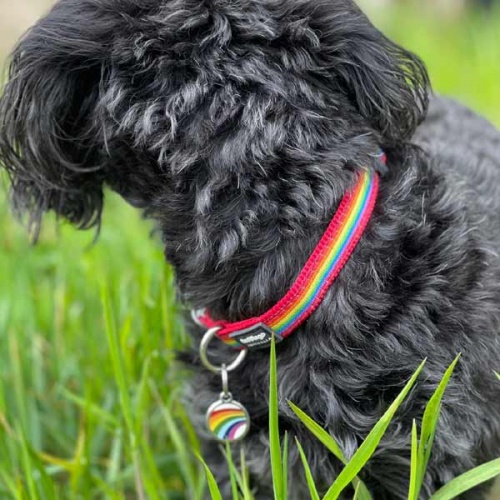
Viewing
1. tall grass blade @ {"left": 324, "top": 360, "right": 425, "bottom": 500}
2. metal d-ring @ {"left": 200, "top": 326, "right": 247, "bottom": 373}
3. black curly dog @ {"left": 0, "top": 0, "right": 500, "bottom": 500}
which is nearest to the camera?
tall grass blade @ {"left": 324, "top": 360, "right": 425, "bottom": 500}

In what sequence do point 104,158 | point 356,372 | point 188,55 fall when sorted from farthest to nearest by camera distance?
point 104,158
point 356,372
point 188,55

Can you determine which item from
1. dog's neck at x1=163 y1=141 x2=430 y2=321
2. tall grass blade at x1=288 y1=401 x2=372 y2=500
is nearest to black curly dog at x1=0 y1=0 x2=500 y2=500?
dog's neck at x1=163 y1=141 x2=430 y2=321

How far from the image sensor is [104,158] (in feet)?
5.53

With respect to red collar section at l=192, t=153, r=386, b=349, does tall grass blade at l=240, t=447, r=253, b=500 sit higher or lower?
lower

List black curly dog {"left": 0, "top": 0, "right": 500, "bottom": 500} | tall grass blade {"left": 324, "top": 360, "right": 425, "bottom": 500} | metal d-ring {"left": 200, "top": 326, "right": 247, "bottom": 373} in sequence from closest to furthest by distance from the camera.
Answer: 1. tall grass blade {"left": 324, "top": 360, "right": 425, "bottom": 500}
2. black curly dog {"left": 0, "top": 0, "right": 500, "bottom": 500}
3. metal d-ring {"left": 200, "top": 326, "right": 247, "bottom": 373}

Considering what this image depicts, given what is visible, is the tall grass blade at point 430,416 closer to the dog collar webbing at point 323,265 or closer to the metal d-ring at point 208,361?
the dog collar webbing at point 323,265

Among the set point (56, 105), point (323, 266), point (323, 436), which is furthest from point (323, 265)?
point (56, 105)

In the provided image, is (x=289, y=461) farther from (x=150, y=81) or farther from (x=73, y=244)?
(x=73, y=244)

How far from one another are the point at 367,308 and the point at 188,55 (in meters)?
0.63

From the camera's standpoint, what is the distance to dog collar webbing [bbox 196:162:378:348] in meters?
1.49

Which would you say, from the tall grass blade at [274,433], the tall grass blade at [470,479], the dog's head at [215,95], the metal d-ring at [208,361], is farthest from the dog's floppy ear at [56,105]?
the tall grass blade at [470,479]

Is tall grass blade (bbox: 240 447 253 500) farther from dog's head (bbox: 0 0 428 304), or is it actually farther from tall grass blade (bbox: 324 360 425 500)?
dog's head (bbox: 0 0 428 304)

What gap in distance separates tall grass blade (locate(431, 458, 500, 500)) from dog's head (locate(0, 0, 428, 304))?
59 centimetres

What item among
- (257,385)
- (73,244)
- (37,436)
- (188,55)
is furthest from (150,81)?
(73,244)
